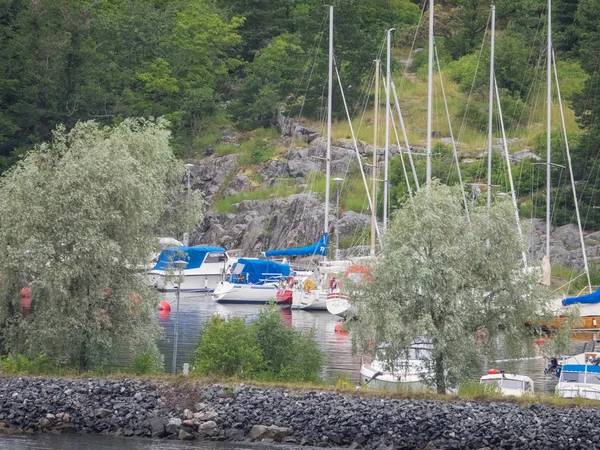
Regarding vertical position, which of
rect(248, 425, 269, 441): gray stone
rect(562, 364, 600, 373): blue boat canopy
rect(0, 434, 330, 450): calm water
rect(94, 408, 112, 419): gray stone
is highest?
rect(562, 364, 600, 373): blue boat canopy

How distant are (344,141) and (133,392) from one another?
186 ft

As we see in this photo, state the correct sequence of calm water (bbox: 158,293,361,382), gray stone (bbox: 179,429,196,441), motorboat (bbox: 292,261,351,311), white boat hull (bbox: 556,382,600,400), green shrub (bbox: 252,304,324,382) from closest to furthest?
gray stone (bbox: 179,429,196,441) < white boat hull (bbox: 556,382,600,400) < green shrub (bbox: 252,304,324,382) < calm water (bbox: 158,293,361,382) < motorboat (bbox: 292,261,351,311)

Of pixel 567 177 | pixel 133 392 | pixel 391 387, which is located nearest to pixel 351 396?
pixel 391 387

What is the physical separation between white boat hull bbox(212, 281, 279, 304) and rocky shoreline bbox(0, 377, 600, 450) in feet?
126

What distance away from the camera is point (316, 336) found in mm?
57750

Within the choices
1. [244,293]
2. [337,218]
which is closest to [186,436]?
[244,293]

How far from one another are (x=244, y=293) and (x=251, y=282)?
229 cm

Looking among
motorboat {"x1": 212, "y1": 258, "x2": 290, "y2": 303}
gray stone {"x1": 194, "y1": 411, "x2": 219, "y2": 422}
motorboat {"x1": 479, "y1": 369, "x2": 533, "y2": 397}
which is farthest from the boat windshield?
motorboat {"x1": 212, "y1": 258, "x2": 290, "y2": 303}

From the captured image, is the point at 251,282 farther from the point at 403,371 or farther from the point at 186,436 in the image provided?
the point at 186,436

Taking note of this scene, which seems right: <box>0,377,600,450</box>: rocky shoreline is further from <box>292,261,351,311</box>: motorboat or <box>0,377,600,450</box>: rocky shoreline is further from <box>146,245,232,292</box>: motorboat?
<box>146,245,232,292</box>: motorboat

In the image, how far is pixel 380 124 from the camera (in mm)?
90375

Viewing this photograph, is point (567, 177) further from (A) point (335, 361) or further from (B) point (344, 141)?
(A) point (335, 361)

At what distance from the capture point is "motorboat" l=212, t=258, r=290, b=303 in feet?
247

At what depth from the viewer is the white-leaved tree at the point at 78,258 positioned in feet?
124
